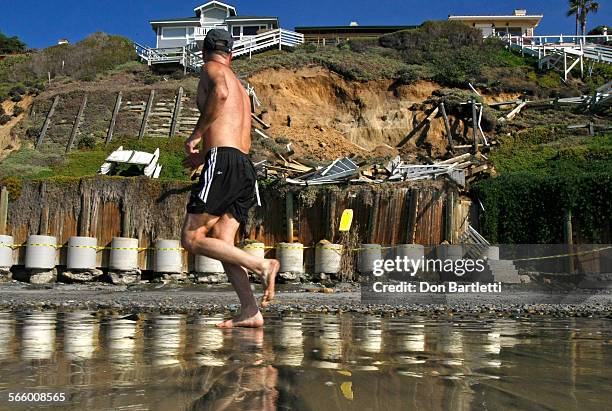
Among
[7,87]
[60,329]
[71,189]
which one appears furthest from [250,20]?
[60,329]

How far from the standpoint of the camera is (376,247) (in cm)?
1622

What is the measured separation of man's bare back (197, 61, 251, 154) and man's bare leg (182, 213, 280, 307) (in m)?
0.52

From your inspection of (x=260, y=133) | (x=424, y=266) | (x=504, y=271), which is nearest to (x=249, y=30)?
(x=260, y=133)

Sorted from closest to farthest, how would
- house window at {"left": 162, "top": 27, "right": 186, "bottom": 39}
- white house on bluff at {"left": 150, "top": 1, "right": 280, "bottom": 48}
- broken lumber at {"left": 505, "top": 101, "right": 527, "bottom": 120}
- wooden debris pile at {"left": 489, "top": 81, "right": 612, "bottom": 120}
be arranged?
broken lumber at {"left": 505, "top": 101, "right": 527, "bottom": 120}, wooden debris pile at {"left": 489, "top": 81, "right": 612, "bottom": 120}, white house on bluff at {"left": 150, "top": 1, "right": 280, "bottom": 48}, house window at {"left": 162, "top": 27, "right": 186, "bottom": 39}

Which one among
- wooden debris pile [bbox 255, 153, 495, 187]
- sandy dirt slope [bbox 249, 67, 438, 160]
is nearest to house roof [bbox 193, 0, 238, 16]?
sandy dirt slope [bbox 249, 67, 438, 160]

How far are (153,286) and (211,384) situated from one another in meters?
14.3

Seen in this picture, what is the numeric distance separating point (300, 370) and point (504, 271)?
45.5 ft

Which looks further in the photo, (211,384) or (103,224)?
(103,224)

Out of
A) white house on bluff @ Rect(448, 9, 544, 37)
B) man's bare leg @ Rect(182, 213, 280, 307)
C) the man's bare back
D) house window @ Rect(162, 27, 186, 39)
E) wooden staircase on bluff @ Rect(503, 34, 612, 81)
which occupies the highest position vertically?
white house on bluff @ Rect(448, 9, 544, 37)

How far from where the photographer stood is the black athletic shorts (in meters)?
3.87

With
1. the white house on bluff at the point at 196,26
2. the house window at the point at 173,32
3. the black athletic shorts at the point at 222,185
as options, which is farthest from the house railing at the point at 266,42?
the black athletic shorts at the point at 222,185

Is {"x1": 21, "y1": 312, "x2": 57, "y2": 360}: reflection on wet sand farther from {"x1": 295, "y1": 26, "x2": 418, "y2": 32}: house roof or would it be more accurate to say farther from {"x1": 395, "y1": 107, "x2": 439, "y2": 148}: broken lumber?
{"x1": 295, "y1": 26, "x2": 418, "y2": 32}: house roof

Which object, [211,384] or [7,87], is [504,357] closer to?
[211,384]

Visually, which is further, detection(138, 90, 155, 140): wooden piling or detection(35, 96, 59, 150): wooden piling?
detection(35, 96, 59, 150): wooden piling
